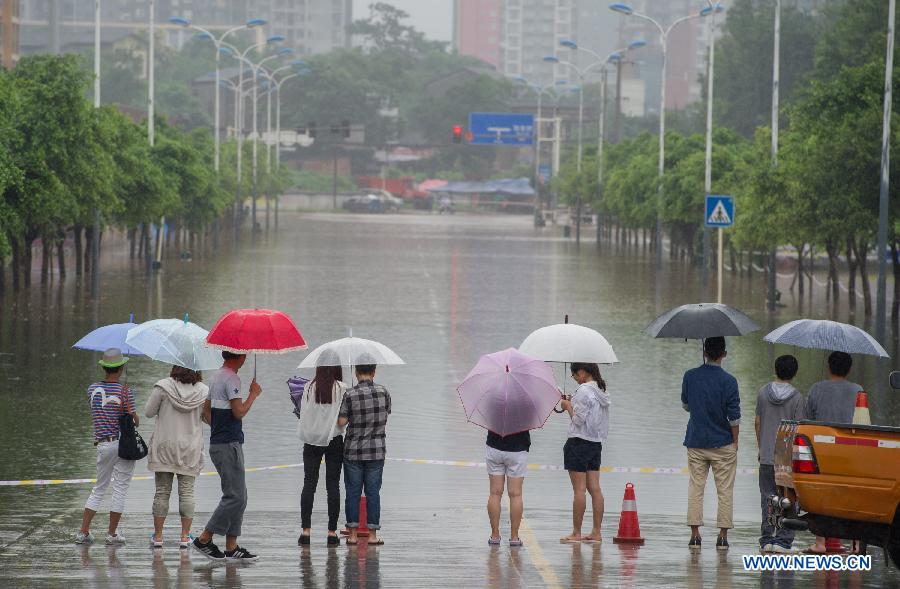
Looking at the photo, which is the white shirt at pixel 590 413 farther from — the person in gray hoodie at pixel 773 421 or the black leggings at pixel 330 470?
the black leggings at pixel 330 470

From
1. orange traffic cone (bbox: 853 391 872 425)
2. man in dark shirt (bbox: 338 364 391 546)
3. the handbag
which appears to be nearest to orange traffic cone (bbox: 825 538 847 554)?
orange traffic cone (bbox: 853 391 872 425)

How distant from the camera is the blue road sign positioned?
139000 mm

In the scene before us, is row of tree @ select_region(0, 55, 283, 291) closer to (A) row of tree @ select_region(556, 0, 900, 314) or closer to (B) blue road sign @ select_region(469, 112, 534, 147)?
(A) row of tree @ select_region(556, 0, 900, 314)

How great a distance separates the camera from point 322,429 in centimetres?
1257

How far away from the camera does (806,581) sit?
11.3 metres

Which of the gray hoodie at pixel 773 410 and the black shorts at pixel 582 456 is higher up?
the gray hoodie at pixel 773 410

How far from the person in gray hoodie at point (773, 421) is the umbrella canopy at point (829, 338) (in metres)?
0.77

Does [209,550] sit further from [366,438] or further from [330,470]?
[366,438]

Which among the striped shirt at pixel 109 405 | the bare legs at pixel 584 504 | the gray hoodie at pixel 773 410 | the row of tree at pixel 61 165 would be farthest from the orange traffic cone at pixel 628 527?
the row of tree at pixel 61 165

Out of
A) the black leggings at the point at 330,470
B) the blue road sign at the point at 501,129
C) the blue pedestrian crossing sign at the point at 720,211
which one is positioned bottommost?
the black leggings at the point at 330,470

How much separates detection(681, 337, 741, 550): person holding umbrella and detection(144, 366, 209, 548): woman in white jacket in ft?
11.7

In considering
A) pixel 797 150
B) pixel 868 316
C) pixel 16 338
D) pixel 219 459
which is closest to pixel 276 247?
pixel 797 150

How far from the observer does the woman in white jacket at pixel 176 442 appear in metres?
Result: 12.2

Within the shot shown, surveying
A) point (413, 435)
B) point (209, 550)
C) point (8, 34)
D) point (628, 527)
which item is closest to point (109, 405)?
point (209, 550)
